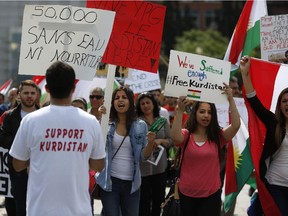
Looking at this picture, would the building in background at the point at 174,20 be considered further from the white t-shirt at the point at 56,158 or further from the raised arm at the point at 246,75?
the white t-shirt at the point at 56,158

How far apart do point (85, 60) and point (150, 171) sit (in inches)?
73.2

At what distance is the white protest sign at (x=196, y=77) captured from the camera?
649 centimetres

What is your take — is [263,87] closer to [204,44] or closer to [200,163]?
[200,163]

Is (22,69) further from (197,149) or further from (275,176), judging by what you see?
(275,176)

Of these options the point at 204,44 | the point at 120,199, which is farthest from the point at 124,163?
the point at 204,44

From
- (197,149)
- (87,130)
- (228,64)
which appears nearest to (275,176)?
(197,149)

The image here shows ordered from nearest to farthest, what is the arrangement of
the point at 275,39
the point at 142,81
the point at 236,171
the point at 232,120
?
the point at 232,120, the point at 236,171, the point at 275,39, the point at 142,81

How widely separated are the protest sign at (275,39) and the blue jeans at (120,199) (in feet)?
7.50

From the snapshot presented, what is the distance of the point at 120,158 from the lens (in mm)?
6582

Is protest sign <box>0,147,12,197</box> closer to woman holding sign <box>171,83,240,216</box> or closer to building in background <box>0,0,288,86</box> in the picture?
woman holding sign <box>171,83,240,216</box>

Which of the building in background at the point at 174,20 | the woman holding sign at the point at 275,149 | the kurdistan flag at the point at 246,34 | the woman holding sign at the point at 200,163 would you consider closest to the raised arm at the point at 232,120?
the woman holding sign at the point at 200,163

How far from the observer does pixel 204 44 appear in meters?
59.8

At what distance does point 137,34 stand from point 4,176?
2178mm

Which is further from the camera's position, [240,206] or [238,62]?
[240,206]
